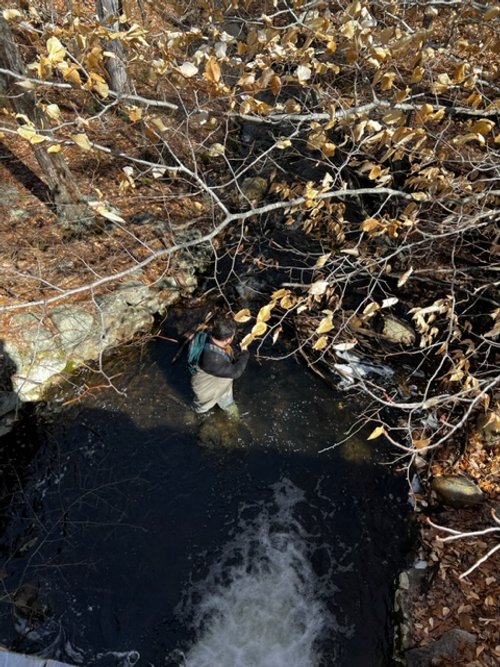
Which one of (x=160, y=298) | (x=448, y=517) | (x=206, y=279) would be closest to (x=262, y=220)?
(x=206, y=279)

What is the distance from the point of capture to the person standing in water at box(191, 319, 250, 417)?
611 cm

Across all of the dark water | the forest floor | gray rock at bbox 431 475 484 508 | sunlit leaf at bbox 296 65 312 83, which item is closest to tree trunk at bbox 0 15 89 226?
the forest floor

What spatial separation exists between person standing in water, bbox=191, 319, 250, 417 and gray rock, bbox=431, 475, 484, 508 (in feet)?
9.63

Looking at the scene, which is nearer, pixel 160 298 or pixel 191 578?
pixel 191 578

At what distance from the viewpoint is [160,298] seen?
866 centimetres

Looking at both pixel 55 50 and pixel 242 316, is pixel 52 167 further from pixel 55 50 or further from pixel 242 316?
pixel 242 316

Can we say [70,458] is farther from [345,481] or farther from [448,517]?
[448,517]

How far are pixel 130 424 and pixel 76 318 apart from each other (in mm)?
2038

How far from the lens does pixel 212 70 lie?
4.34m

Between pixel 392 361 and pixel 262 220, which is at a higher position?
pixel 262 220

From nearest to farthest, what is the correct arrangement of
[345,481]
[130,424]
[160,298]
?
[345,481]
[130,424]
[160,298]

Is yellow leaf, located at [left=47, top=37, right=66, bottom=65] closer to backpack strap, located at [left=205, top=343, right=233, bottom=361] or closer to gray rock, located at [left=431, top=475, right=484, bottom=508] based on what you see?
backpack strap, located at [left=205, top=343, right=233, bottom=361]

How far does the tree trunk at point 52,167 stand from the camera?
716 centimetres

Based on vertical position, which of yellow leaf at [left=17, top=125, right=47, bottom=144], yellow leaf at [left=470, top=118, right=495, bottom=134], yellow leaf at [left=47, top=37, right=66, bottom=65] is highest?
yellow leaf at [left=47, top=37, right=66, bottom=65]
